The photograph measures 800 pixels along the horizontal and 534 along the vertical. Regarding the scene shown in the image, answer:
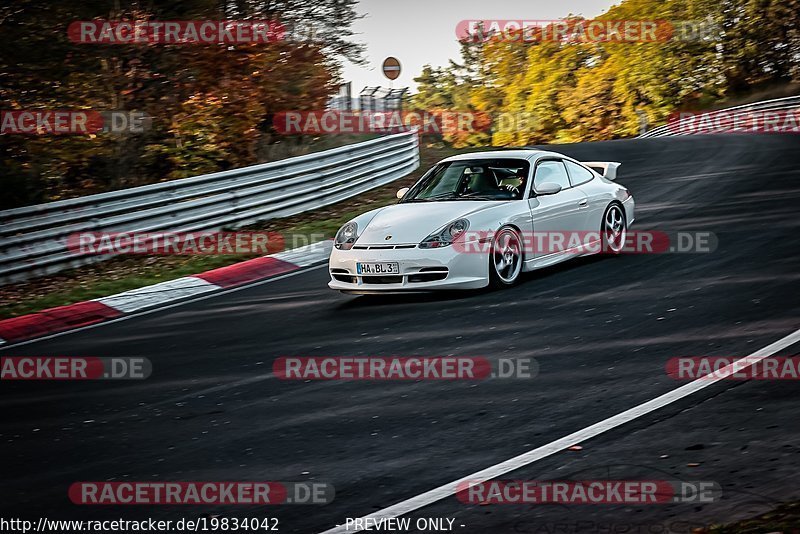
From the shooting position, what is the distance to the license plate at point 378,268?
921 centimetres

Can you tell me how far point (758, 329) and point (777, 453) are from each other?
101 inches

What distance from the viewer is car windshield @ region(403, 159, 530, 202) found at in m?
10.1

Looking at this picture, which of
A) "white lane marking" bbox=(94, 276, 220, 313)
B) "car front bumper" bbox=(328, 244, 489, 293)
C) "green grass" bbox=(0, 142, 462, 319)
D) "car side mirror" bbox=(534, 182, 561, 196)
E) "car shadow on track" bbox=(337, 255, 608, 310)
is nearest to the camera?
"car front bumper" bbox=(328, 244, 489, 293)

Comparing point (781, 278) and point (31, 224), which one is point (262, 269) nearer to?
point (31, 224)

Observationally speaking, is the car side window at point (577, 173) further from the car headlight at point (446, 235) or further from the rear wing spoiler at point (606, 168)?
the car headlight at point (446, 235)

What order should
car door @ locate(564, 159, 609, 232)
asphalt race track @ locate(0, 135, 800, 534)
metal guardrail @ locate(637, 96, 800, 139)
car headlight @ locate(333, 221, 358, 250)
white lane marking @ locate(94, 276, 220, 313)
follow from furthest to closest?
metal guardrail @ locate(637, 96, 800, 139) → white lane marking @ locate(94, 276, 220, 313) → car door @ locate(564, 159, 609, 232) → car headlight @ locate(333, 221, 358, 250) → asphalt race track @ locate(0, 135, 800, 534)

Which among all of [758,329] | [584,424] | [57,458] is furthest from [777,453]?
[57,458]

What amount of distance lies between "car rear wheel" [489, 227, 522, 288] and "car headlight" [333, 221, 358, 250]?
134cm

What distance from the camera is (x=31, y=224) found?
12.7 m

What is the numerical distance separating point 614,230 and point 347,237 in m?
3.16

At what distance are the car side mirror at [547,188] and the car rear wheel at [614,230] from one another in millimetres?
1213

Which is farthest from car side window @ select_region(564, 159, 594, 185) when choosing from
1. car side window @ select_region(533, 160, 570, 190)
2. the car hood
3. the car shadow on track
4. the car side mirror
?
the car hood

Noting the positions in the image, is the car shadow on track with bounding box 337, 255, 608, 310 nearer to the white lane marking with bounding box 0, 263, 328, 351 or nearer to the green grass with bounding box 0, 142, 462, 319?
the white lane marking with bounding box 0, 263, 328, 351

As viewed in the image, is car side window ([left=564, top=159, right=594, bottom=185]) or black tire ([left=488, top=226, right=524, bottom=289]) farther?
car side window ([left=564, top=159, right=594, bottom=185])
